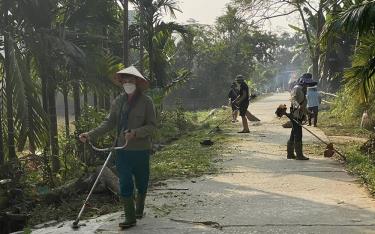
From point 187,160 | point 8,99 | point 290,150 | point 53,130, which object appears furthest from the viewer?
point 53,130

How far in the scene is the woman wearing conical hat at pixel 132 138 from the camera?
204 inches

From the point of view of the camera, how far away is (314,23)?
30391 millimetres

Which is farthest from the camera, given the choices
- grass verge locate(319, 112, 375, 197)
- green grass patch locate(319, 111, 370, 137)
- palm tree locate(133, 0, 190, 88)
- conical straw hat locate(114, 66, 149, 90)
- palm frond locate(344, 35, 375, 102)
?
palm tree locate(133, 0, 190, 88)

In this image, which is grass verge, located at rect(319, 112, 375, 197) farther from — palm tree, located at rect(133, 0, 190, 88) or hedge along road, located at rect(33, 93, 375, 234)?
palm tree, located at rect(133, 0, 190, 88)

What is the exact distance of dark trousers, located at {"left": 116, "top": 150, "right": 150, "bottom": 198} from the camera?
205 inches

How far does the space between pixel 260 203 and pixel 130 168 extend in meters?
1.86

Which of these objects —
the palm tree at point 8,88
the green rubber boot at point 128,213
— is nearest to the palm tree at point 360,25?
the green rubber boot at point 128,213

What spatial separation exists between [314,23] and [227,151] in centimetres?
2163

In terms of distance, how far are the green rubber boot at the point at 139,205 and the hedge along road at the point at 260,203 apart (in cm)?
8

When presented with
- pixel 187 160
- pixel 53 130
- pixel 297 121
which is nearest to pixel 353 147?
pixel 297 121

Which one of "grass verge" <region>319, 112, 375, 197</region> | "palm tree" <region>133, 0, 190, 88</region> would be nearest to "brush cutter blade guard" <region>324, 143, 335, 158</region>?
"grass verge" <region>319, 112, 375, 197</region>

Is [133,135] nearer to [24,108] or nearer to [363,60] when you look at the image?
[24,108]

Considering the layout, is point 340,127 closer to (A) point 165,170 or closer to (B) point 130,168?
(A) point 165,170

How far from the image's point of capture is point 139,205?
216 inches
